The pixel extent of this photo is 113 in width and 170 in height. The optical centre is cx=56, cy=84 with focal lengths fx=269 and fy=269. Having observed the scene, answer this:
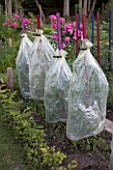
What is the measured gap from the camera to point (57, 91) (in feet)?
10.6

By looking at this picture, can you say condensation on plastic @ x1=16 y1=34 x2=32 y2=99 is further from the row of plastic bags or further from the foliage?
the foliage

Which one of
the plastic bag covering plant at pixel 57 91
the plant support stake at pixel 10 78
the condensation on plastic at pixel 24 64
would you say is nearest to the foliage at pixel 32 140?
the plastic bag covering plant at pixel 57 91

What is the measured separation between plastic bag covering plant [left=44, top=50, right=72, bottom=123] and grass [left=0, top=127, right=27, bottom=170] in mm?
540

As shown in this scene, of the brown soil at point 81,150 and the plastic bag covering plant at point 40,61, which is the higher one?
the plastic bag covering plant at point 40,61

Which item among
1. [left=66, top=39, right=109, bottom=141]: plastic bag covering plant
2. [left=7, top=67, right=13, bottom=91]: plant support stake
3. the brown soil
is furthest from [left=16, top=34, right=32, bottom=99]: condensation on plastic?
[left=66, top=39, right=109, bottom=141]: plastic bag covering plant

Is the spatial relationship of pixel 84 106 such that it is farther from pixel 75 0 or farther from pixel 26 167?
pixel 75 0

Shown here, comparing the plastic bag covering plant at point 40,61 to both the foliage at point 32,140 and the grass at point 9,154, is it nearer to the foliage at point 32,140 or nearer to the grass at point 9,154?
the foliage at point 32,140

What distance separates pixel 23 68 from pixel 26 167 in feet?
6.03

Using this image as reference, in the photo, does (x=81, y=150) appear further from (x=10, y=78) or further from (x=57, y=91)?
(x=10, y=78)

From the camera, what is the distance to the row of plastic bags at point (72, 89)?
109 inches

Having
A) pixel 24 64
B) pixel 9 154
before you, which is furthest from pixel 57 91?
pixel 24 64

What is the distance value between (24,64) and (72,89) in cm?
159

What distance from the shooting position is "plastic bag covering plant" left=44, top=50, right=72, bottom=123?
3.17 meters

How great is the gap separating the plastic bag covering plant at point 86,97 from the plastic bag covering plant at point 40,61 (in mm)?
1010
